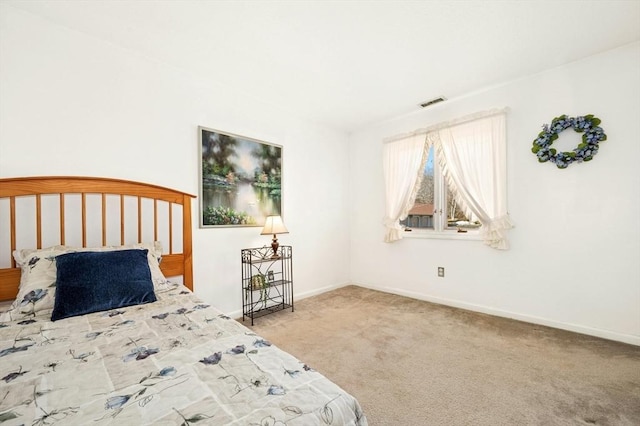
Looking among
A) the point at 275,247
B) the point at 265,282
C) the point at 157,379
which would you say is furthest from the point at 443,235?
the point at 157,379

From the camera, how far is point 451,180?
3.35 m

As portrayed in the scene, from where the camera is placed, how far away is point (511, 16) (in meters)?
1.99

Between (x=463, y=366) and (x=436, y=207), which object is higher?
(x=436, y=207)

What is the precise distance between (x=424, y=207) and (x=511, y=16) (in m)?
2.18

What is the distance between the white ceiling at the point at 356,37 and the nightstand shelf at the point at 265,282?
1907mm

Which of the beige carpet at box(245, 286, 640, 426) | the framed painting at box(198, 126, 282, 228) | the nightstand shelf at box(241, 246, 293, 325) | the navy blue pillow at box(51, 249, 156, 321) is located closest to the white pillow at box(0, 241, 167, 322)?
the navy blue pillow at box(51, 249, 156, 321)

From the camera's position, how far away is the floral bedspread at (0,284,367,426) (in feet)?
2.50

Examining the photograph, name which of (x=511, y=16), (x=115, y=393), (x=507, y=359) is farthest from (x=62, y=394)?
(x=511, y=16)

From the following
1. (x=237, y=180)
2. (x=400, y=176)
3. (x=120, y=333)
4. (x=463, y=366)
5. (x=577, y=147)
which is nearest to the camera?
(x=120, y=333)

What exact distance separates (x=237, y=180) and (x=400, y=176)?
2178mm

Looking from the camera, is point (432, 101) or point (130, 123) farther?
point (432, 101)

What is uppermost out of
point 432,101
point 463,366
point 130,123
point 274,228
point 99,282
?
point 432,101

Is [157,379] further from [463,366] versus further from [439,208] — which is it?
[439,208]

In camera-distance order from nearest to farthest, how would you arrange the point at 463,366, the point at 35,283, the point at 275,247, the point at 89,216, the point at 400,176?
the point at 35,283 < the point at 463,366 < the point at 89,216 < the point at 275,247 < the point at 400,176
